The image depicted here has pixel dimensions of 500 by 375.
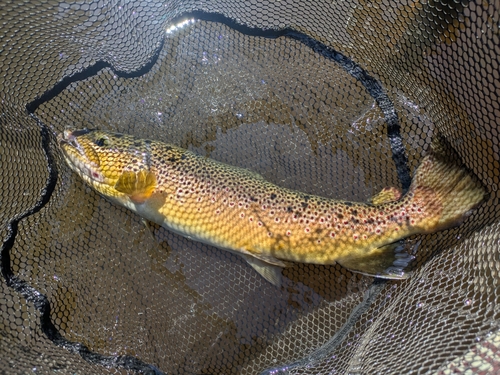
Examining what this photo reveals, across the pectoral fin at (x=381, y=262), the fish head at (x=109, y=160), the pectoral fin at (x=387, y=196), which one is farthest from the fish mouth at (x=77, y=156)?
the pectoral fin at (x=387, y=196)

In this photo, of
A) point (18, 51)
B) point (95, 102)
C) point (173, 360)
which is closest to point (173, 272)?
point (173, 360)

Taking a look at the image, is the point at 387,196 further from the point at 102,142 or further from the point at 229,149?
the point at 102,142

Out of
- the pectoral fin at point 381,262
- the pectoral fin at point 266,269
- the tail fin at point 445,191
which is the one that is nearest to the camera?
the tail fin at point 445,191

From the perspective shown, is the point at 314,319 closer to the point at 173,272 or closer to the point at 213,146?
the point at 173,272

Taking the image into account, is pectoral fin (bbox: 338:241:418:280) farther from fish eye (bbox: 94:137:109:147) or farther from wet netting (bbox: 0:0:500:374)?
fish eye (bbox: 94:137:109:147)

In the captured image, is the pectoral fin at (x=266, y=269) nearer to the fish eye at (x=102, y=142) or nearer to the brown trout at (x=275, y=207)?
the brown trout at (x=275, y=207)
